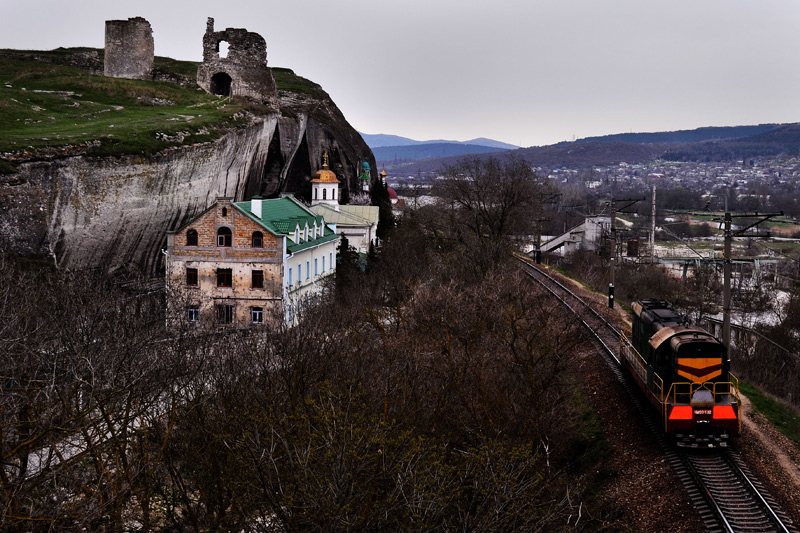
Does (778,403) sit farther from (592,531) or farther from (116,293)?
(116,293)

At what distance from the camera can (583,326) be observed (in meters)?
28.2

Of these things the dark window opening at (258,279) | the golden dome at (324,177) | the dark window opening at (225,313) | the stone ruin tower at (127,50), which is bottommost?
the dark window opening at (225,313)

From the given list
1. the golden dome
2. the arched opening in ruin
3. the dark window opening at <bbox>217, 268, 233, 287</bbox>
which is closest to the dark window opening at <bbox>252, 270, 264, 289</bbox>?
the dark window opening at <bbox>217, 268, 233, 287</bbox>

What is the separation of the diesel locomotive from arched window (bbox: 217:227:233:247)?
831 inches

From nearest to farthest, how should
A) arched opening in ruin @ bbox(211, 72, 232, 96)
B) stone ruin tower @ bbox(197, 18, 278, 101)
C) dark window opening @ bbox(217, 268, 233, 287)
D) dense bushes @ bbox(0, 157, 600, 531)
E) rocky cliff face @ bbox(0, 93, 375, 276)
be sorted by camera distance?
1. dense bushes @ bbox(0, 157, 600, 531)
2. rocky cliff face @ bbox(0, 93, 375, 276)
3. dark window opening @ bbox(217, 268, 233, 287)
4. stone ruin tower @ bbox(197, 18, 278, 101)
5. arched opening in ruin @ bbox(211, 72, 232, 96)

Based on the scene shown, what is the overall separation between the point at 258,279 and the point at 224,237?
7.95 ft

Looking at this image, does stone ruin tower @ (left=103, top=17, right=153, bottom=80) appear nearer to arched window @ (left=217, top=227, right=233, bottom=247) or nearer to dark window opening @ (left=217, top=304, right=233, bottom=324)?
arched window @ (left=217, top=227, right=233, bottom=247)

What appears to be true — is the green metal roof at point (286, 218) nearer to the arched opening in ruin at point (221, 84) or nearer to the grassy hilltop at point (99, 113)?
the grassy hilltop at point (99, 113)

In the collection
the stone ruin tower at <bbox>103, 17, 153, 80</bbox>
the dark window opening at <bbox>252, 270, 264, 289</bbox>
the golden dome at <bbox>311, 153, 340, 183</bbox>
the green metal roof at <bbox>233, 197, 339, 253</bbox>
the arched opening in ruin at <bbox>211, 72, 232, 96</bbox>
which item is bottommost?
the dark window opening at <bbox>252, 270, 264, 289</bbox>

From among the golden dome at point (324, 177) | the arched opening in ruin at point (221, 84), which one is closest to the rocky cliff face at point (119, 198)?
the golden dome at point (324, 177)

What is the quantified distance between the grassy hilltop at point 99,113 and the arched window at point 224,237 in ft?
20.3

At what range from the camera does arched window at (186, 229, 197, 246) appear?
3472cm

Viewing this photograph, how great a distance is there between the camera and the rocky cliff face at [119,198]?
105 ft

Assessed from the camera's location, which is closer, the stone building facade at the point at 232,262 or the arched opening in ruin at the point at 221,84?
the stone building facade at the point at 232,262
